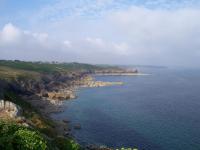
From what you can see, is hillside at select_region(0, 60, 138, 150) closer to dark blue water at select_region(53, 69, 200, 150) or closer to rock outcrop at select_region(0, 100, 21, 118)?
rock outcrop at select_region(0, 100, 21, 118)

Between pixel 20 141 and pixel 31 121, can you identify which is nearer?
pixel 20 141

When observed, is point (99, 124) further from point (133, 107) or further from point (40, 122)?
point (133, 107)

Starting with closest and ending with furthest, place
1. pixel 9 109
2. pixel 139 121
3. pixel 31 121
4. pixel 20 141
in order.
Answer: pixel 20 141 < pixel 9 109 < pixel 31 121 < pixel 139 121

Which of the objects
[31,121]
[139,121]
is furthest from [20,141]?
[139,121]

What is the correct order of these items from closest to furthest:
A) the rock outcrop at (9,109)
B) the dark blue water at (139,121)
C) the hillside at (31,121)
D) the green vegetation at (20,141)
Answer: the green vegetation at (20,141) → the hillside at (31,121) → the rock outcrop at (9,109) → the dark blue water at (139,121)

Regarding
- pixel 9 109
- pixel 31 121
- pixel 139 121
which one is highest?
pixel 9 109

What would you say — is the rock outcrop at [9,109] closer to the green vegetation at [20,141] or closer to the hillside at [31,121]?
the hillside at [31,121]

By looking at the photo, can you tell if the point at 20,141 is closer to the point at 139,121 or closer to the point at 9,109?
the point at 9,109

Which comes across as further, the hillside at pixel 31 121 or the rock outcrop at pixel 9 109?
the rock outcrop at pixel 9 109

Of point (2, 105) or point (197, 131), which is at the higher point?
point (2, 105)

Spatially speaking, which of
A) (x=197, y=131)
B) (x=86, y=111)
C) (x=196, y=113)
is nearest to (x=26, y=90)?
(x=86, y=111)

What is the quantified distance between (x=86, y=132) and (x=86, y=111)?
128 ft

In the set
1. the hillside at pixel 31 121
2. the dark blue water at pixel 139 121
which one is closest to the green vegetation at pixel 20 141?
the hillside at pixel 31 121

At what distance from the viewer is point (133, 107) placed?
153500 mm
